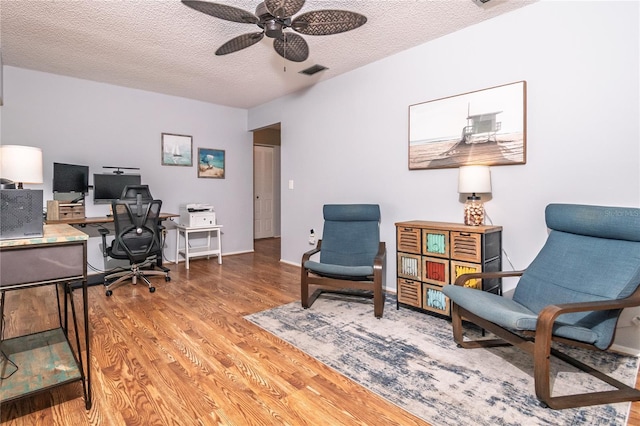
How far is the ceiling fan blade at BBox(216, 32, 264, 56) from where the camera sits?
260 centimetres

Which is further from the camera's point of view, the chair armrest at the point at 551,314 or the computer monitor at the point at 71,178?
the computer monitor at the point at 71,178

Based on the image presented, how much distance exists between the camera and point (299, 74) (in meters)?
4.19

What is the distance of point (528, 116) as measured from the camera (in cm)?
268

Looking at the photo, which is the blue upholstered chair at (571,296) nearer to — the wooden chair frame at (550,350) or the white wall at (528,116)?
the wooden chair frame at (550,350)

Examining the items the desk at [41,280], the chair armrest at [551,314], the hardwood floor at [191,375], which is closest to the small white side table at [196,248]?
the hardwood floor at [191,375]

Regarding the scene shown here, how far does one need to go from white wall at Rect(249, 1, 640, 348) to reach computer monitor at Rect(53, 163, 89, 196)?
10.1 feet

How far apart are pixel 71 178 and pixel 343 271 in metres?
3.53

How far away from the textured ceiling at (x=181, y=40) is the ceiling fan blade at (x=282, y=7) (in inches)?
20.7

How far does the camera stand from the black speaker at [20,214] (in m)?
1.50

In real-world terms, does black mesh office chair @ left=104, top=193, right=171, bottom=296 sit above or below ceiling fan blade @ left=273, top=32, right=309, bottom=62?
A: below

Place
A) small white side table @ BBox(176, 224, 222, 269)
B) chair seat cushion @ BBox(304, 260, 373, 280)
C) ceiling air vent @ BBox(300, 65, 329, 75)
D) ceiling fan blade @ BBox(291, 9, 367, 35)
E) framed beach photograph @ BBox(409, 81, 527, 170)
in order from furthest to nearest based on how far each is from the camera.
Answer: small white side table @ BBox(176, 224, 222, 269)
ceiling air vent @ BBox(300, 65, 329, 75)
chair seat cushion @ BBox(304, 260, 373, 280)
framed beach photograph @ BBox(409, 81, 527, 170)
ceiling fan blade @ BBox(291, 9, 367, 35)

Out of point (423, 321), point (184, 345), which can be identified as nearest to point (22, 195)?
point (184, 345)

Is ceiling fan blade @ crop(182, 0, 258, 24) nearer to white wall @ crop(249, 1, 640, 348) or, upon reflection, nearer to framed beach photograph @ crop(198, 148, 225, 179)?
white wall @ crop(249, 1, 640, 348)

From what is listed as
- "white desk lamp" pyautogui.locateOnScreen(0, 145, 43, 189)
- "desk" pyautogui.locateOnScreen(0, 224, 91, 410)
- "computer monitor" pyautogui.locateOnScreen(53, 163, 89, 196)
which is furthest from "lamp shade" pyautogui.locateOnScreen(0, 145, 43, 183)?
"computer monitor" pyautogui.locateOnScreen(53, 163, 89, 196)
